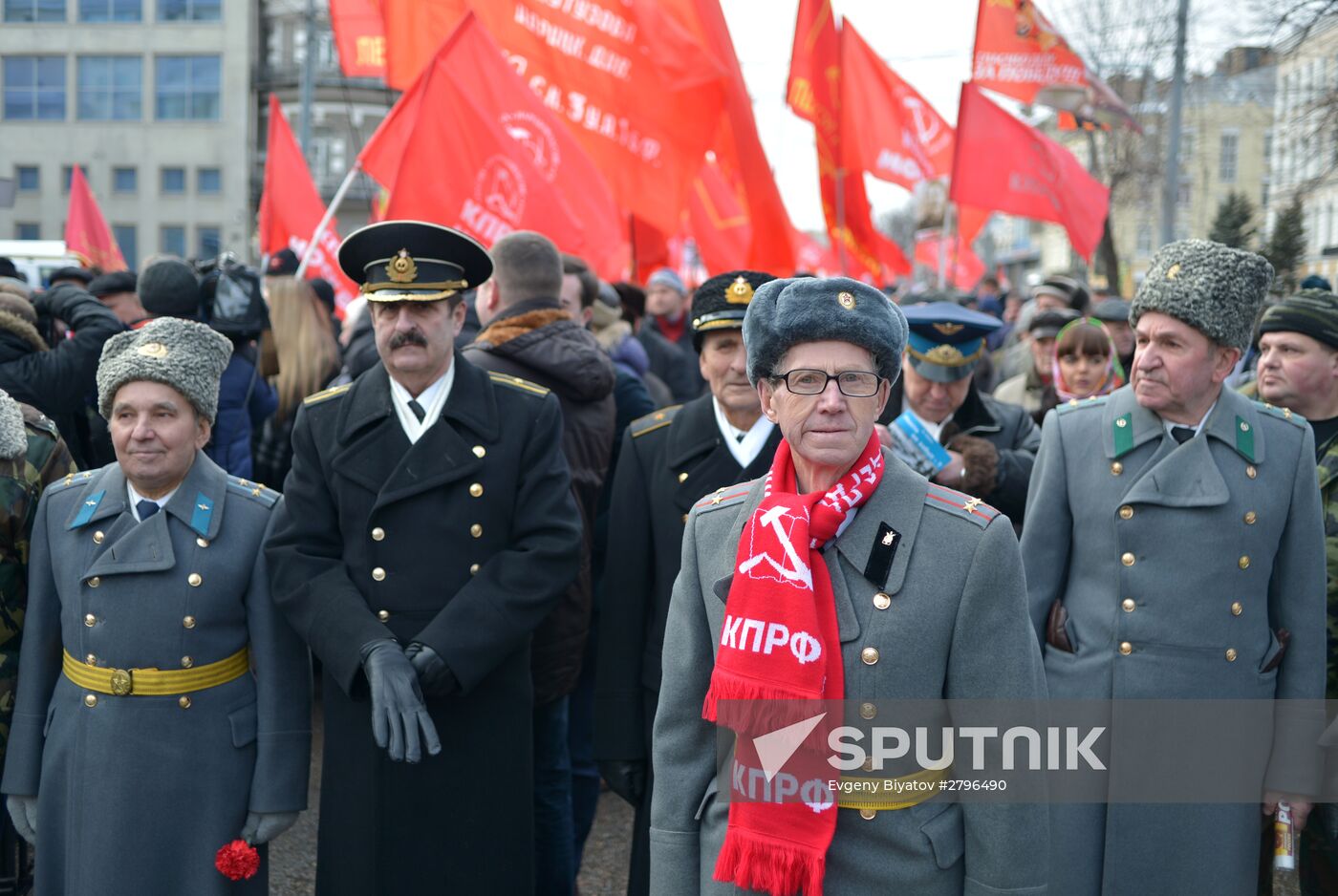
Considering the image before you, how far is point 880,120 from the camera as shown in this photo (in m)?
12.1

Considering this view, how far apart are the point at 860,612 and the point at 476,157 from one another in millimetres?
5672

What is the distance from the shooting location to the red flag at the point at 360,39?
11.3 metres

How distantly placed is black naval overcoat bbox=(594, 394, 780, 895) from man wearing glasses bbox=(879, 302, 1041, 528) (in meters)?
0.75

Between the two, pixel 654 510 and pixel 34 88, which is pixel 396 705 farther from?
pixel 34 88

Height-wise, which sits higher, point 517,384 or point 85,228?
point 85,228

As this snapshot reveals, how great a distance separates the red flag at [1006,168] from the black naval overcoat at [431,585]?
7.06 meters

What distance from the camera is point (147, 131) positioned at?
51.4m

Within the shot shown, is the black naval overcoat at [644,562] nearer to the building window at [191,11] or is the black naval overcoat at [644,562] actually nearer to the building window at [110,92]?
the building window at [191,11]

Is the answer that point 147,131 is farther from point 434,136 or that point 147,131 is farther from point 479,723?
point 479,723

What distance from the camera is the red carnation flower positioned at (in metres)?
3.70

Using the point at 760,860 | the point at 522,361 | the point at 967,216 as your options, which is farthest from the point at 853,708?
the point at 967,216

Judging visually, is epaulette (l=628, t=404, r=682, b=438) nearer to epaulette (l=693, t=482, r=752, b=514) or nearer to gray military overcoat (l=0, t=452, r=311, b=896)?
gray military overcoat (l=0, t=452, r=311, b=896)

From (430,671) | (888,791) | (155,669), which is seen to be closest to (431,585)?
(430,671)

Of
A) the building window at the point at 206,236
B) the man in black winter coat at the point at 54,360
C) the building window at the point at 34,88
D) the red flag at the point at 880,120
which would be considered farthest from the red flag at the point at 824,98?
the building window at the point at 34,88
